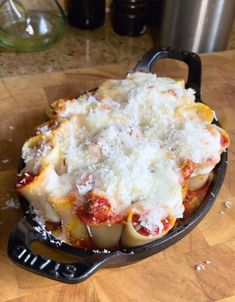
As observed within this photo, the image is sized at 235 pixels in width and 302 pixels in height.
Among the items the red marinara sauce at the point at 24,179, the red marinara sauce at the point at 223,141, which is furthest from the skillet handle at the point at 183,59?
the red marinara sauce at the point at 24,179

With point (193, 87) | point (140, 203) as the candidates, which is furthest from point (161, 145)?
point (193, 87)

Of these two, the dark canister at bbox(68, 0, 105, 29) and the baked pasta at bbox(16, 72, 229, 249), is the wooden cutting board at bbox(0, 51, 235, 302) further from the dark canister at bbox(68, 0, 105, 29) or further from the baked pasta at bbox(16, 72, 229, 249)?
the dark canister at bbox(68, 0, 105, 29)

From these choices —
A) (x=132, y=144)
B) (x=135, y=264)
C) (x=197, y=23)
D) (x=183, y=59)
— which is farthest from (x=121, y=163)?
(x=197, y=23)

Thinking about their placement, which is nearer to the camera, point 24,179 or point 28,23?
point 24,179

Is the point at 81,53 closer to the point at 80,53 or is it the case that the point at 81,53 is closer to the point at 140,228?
the point at 80,53

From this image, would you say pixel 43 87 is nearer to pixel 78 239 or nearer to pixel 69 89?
pixel 69 89

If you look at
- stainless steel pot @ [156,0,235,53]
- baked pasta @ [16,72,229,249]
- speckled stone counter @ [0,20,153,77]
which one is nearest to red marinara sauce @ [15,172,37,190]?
baked pasta @ [16,72,229,249]

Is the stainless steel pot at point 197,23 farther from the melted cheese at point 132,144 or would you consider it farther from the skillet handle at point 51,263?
the skillet handle at point 51,263
